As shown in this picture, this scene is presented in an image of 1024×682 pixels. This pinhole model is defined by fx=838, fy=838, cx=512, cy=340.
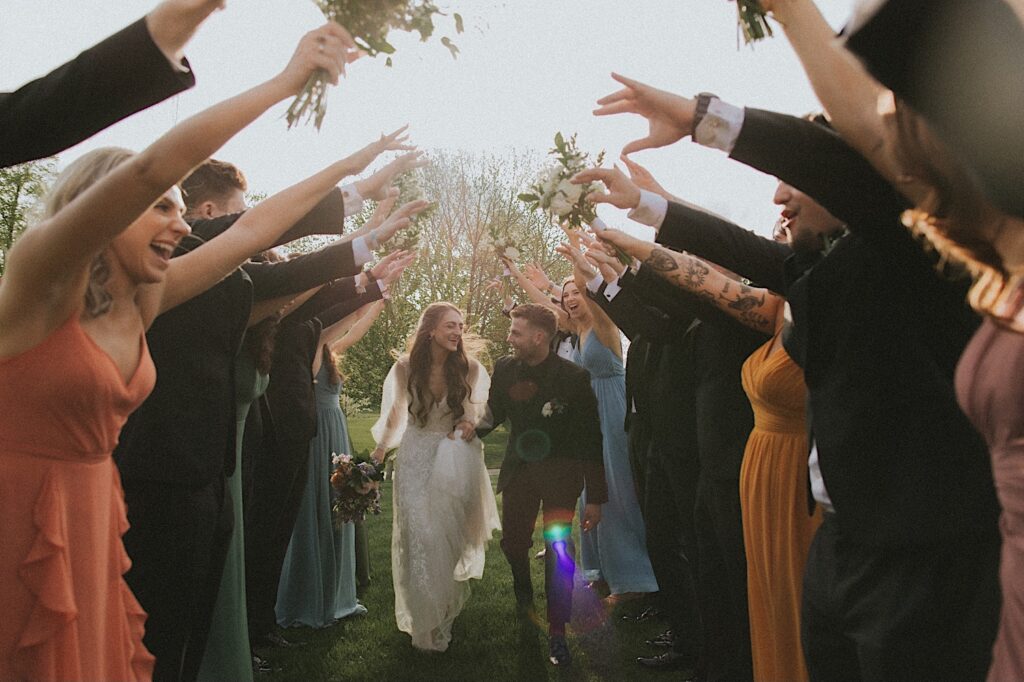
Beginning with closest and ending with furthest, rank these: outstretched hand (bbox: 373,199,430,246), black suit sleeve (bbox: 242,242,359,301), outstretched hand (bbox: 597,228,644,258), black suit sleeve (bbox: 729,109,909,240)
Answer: black suit sleeve (bbox: 729,109,909,240)
black suit sleeve (bbox: 242,242,359,301)
outstretched hand (bbox: 597,228,644,258)
outstretched hand (bbox: 373,199,430,246)

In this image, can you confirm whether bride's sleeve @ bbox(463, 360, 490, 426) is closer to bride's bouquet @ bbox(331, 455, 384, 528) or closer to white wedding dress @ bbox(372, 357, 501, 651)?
white wedding dress @ bbox(372, 357, 501, 651)

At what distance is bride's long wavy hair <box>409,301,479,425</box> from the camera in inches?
287

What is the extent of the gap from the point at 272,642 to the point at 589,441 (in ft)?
9.99

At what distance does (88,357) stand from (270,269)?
1.91 m

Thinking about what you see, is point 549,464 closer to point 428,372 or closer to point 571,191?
point 428,372

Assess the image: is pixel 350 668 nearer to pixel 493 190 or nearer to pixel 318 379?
pixel 318 379

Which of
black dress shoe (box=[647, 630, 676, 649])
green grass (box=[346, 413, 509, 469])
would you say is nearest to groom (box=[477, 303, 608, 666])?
black dress shoe (box=[647, 630, 676, 649])

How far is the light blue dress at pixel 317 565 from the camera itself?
7.45 meters

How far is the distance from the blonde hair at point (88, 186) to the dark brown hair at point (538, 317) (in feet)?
15.2

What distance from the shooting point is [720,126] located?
A: 2.49m

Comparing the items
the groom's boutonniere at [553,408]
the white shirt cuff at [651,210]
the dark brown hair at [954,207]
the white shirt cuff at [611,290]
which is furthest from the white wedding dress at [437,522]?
the dark brown hair at [954,207]

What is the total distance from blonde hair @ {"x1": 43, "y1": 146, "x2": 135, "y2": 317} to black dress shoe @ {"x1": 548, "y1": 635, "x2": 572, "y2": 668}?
4.53 metres

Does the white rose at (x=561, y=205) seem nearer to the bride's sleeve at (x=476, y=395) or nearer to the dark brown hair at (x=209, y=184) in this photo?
the bride's sleeve at (x=476, y=395)

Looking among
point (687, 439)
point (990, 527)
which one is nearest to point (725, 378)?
point (687, 439)
